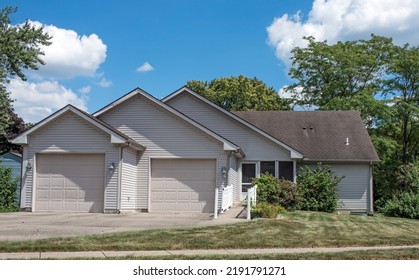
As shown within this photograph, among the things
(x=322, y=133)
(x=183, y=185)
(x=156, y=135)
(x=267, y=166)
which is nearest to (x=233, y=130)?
(x=267, y=166)

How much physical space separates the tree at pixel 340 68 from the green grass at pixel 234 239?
26202 mm

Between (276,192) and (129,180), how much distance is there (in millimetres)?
6433

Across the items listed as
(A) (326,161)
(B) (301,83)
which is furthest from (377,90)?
(A) (326,161)

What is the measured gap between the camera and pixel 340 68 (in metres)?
40.8

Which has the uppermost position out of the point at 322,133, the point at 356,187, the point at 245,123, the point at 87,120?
the point at 245,123

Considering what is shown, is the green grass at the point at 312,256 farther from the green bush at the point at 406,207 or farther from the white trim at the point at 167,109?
the green bush at the point at 406,207

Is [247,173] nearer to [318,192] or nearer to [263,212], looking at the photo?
[318,192]

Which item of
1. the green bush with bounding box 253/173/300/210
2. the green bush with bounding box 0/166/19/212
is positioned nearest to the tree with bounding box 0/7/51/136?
the green bush with bounding box 0/166/19/212

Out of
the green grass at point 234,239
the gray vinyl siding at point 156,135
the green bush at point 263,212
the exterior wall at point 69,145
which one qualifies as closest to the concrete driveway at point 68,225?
the green bush at point 263,212

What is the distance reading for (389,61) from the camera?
41.2m

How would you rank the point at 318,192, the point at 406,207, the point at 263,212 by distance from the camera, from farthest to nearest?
1. the point at 318,192
2. the point at 406,207
3. the point at 263,212

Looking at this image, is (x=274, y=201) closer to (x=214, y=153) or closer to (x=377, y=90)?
(x=214, y=153)

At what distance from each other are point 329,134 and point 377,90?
13422mm

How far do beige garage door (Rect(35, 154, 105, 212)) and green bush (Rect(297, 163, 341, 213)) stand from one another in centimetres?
1006
